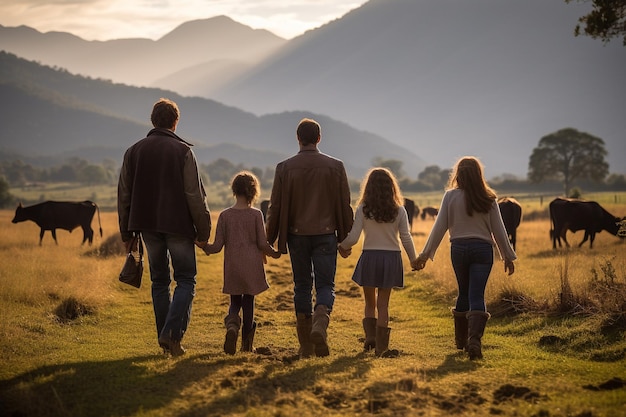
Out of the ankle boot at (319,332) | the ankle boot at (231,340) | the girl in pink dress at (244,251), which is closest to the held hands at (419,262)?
the ankle boot at (319,332)

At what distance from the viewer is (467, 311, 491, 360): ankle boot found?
7.26 metres

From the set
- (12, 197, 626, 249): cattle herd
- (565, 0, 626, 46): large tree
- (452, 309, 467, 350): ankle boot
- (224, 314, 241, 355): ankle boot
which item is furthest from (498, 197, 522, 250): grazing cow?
(224, 314, 241, 355): ankle boot

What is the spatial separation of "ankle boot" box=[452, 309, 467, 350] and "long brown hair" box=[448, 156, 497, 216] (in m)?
1.30

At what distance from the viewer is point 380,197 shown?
763cm

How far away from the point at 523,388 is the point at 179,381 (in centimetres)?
322

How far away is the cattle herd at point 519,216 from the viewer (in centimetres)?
2008

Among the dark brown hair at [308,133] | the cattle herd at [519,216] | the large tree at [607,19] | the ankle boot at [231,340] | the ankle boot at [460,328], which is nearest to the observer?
the ankle boot at [231,340]

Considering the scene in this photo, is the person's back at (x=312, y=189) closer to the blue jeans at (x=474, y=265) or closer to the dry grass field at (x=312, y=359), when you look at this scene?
the blue jeans at (x=474, y=265)

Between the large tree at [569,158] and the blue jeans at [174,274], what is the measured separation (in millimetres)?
79394

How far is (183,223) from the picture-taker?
7.11 m

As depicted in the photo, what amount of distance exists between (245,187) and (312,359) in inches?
88.6

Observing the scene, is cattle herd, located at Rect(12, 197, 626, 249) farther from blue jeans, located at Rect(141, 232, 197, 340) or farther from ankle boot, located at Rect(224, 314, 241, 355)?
blue jeans, located at Rect(141, 232, 197, 340)

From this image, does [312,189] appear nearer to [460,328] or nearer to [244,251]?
[244,251]

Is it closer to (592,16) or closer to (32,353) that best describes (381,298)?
(32,353)
